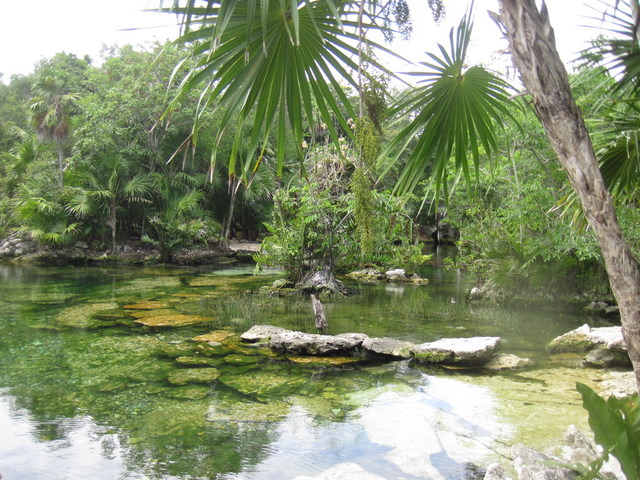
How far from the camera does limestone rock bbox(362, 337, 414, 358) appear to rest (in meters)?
6.79

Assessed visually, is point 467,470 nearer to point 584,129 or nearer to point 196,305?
point 584,129

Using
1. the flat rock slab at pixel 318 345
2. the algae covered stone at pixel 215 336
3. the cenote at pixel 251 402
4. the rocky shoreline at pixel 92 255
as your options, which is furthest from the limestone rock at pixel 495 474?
the rocky shoreline at pixel 92 255

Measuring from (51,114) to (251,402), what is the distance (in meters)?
18.0

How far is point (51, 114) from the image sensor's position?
753 inches

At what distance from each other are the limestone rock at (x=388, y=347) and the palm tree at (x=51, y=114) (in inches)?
679

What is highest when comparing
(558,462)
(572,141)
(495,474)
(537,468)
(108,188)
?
(108,188)

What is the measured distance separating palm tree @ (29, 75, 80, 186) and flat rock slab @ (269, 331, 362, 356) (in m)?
16.6

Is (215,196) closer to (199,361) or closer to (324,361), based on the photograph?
(199,361)

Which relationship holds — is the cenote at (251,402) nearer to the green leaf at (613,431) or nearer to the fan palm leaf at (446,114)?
the green leaf at (613,431)

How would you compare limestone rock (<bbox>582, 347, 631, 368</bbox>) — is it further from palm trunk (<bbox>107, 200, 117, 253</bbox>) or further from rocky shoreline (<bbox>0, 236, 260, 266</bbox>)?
palm trunk (<bbox>107, 200, 117, 253</bbox>)

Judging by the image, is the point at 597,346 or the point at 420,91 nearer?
the point at 420,91

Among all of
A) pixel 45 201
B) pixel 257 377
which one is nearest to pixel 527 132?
pixel 257 377

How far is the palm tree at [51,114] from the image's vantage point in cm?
1938

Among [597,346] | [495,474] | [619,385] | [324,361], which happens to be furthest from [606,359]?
[495,474]
